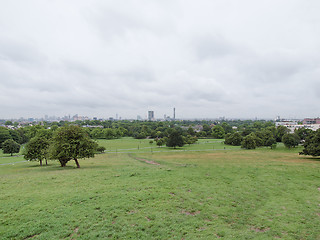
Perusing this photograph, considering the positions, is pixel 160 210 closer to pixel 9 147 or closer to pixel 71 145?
pixel 71 145

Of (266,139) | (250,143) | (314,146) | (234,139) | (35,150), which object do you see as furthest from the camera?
(234,139)

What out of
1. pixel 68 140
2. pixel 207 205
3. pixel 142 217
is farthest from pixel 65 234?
pixel 68 140

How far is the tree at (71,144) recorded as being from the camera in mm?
22625

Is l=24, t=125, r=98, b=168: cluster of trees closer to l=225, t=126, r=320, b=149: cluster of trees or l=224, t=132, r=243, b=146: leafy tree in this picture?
l=225, t=126, r=320, b=149: cluster of trees

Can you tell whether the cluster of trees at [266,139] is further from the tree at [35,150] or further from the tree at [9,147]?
the tree at [9,147]

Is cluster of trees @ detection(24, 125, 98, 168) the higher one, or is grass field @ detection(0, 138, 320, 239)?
cluster of trees @ detection(24, 125, 98, 168)

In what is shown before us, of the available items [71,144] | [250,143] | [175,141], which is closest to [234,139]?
[250,143]

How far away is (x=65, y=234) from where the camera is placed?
23.5 feet

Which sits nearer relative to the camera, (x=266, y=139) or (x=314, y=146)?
(x=314, y=146)

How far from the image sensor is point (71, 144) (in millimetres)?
22953

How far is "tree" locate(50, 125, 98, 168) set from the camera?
22.6 metres

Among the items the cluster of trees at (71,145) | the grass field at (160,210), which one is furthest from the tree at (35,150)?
the grass field at (160,210)

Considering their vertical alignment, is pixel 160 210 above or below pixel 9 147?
above

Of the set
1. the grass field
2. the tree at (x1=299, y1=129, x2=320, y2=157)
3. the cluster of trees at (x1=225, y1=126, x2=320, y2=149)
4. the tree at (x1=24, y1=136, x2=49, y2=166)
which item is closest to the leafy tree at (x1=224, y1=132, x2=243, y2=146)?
the cluster of trees at (x1=225, y1=126, x2=320, y2=149)
